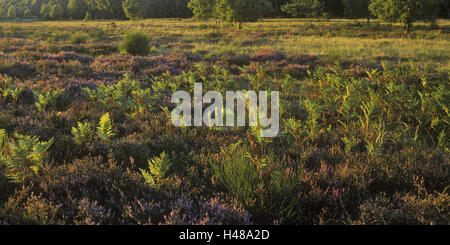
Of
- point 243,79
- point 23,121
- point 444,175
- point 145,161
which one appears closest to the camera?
point 444,175

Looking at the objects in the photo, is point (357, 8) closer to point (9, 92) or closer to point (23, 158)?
point (9, 92)

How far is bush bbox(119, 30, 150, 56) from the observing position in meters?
14.9

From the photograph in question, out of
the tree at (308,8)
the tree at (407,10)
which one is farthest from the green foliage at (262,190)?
the tree at (308,8)

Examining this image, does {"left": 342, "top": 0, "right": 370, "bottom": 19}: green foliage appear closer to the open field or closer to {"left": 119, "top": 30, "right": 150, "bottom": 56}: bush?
{"left": 119, "top": 30, "right": 150, "bottom": 56}: bush

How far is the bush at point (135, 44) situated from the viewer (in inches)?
585

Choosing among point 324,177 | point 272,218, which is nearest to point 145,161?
point 272,218

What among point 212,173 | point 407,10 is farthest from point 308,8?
point 212,173

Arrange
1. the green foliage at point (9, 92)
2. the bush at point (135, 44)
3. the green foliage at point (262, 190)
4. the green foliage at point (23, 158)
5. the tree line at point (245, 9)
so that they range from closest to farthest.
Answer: the green foliage at point (262, 190) → the green foliage at point (23, 158) → the green foliage at point (9, 92) → the bush at point (135, 44) → the tree line at point (245, 9)

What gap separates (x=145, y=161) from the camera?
3.51 meters

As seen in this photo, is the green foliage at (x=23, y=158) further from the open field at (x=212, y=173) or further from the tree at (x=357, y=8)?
the tree at (x=357, y=8)

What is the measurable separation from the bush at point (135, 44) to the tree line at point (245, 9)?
23344 millimetres

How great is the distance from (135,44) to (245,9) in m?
24.7
